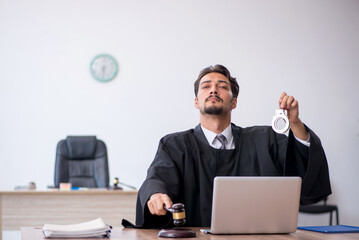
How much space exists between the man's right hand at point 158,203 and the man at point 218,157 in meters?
0.08

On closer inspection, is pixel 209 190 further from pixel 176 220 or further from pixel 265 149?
pixel 176 220

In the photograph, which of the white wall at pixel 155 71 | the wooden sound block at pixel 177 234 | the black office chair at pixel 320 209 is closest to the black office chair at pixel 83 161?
the white wall at pixel 155 71

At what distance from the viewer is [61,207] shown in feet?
13.5

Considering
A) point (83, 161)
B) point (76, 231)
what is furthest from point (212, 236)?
point (83, 161)

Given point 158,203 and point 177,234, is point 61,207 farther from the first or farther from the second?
point 177,234

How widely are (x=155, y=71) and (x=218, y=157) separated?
4.08m

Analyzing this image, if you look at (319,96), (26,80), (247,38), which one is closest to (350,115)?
(319,96)

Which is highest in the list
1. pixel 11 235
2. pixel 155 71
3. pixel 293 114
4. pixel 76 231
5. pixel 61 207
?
pixel 155 71

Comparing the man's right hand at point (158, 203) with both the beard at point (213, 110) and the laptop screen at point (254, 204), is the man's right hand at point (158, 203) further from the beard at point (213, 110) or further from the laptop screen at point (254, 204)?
the beard at point (213, 110)

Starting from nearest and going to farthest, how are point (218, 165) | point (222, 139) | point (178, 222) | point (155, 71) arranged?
point (178, 222) < point (218, 165) < point (222, 139) < point (155, 71)

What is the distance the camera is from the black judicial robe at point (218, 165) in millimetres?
2279

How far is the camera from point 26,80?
6.11 meters

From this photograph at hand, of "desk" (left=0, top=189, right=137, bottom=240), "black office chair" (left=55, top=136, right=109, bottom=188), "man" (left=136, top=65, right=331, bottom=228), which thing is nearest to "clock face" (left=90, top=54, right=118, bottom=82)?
"black office chair" (left=55, top=136, right=109, bottom=188)

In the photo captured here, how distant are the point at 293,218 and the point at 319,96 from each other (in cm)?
522
